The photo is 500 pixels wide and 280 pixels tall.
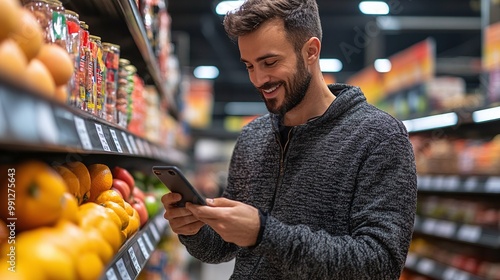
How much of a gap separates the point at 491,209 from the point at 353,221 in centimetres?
293

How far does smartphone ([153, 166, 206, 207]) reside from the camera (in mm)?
1468

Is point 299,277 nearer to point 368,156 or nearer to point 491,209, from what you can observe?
point 368,156

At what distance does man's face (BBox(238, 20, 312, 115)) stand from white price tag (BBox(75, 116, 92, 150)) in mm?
729

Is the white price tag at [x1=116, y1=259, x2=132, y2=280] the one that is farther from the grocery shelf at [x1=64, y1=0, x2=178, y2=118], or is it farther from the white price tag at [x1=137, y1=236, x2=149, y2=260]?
the grocery shelf at [x1=64, y1=0, x2=178, y2=118]

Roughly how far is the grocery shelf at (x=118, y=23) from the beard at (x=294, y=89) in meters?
0.59

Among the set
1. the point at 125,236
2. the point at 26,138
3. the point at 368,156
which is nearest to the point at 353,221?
the point at 368,156

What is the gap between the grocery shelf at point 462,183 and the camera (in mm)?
3969

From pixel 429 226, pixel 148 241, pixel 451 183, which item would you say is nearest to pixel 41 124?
pixel 148 241

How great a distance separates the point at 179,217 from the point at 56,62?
766mm

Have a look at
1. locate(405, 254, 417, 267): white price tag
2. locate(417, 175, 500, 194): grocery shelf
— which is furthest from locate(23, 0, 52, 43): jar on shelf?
locate(405, 254, 417, 267): white price tag

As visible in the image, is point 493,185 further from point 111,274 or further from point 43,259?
point 43,259

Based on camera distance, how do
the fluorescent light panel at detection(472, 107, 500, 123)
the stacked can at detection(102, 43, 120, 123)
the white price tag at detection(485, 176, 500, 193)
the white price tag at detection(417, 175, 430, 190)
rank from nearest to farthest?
the stacked can at detection(102, 43, 120, 123) → the fluorescent light panel at detection(472, 107, 500, 123) → the white price tag at detection(485, 176, 500, 193) → the white price tag at detection(417, 175, 430, 190)

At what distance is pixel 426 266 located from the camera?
4887mm

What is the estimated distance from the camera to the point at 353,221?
1.69 meters
